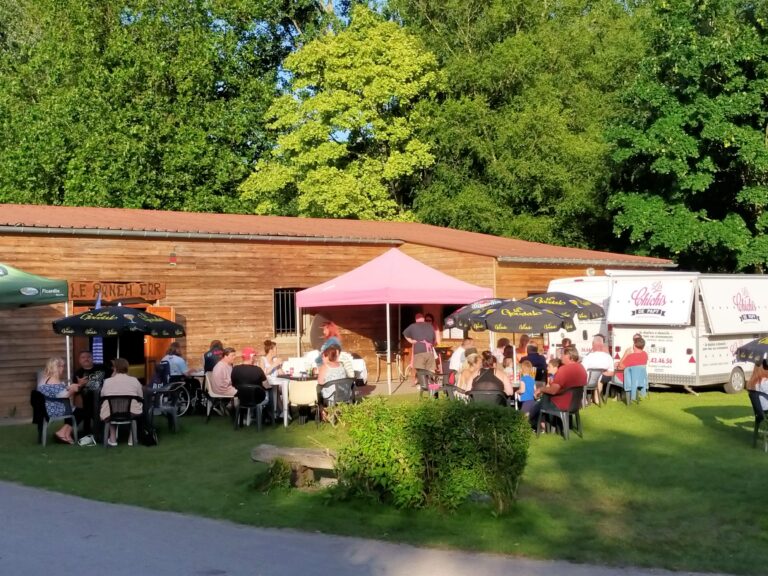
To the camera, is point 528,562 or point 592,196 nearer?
point 528,562

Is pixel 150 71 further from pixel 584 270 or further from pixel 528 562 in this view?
pixel 528 562

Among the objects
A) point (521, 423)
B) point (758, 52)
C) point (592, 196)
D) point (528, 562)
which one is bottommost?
point (528, 562)

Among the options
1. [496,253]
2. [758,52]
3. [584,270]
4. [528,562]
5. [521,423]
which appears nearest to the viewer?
[528,562]

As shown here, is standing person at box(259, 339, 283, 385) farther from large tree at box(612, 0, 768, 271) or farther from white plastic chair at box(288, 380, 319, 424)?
large tree at box(612, 0, 768, 271)

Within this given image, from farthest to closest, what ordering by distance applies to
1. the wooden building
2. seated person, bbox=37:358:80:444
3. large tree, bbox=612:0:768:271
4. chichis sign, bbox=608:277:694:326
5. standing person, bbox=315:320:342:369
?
large tree, bbox=612:0:768:271 < chichis sign, bbox=608:277:694:326 < the wooden building < standing person, bbox=315:320:342:369 < seated person, bbox=37:358:80:444

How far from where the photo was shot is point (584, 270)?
78.9ft

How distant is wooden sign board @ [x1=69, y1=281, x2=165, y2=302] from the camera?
59.2 ft

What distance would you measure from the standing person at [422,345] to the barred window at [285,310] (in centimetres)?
339

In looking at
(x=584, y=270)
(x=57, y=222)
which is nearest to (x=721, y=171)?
(x=584, y=270)

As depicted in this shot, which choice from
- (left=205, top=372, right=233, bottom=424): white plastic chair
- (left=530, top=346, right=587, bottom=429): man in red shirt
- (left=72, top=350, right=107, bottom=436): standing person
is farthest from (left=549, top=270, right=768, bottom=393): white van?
(left=72, top=350, right=107, bottom=436): standing person

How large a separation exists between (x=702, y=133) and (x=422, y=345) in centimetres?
1247

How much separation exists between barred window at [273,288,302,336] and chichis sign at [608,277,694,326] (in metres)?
6.85

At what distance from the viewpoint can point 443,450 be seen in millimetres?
8531

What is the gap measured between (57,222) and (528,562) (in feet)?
44.4
